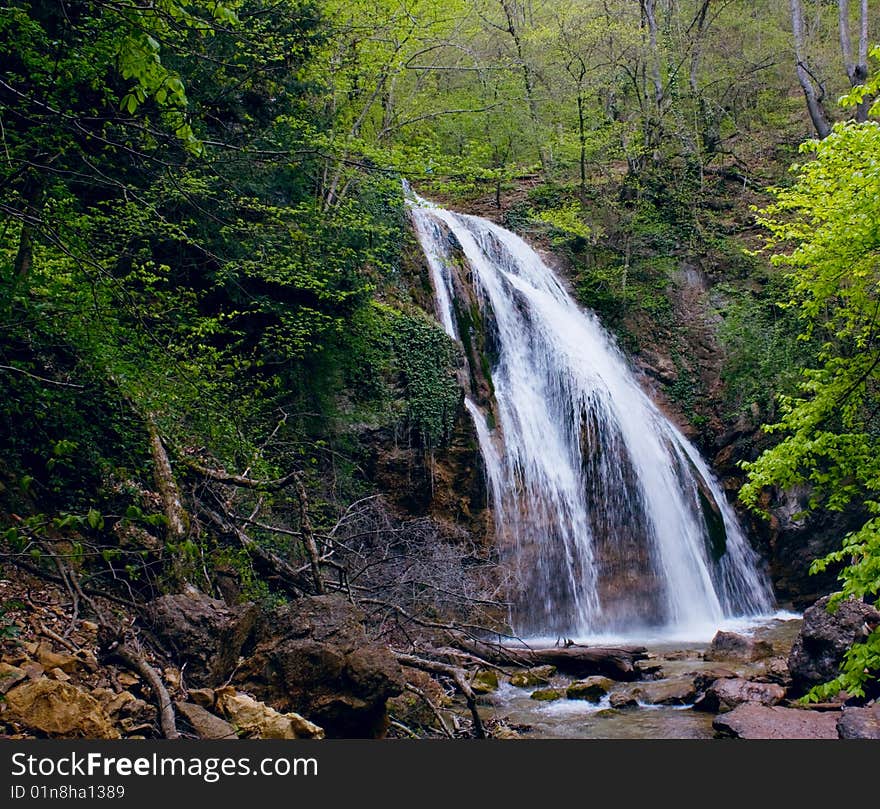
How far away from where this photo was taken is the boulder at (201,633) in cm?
481

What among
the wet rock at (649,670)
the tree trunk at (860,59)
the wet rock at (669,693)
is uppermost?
the tree trunk at (860,59)

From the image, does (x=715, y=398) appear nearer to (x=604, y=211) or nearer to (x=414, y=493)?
(x=604, y=211)

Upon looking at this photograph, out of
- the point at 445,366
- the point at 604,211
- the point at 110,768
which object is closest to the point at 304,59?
the point at 445,366

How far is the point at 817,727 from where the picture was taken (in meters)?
6.00

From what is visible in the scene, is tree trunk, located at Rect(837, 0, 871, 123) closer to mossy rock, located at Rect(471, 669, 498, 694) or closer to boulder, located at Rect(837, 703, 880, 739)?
boulder, located at Rect(837, 703, 880, 739)

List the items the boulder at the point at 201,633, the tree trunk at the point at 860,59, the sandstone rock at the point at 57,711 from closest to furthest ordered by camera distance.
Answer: the sandstone rock at the point at 57,711 < the boulder at the point at 201,633 < the tree trunk at the point at 860,59

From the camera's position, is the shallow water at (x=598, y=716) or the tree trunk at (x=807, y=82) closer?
the shallow water at (x=598, y=716)

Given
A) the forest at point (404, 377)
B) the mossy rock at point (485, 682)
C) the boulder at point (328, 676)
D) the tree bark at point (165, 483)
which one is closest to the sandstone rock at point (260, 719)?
the forest at point (404, 377)

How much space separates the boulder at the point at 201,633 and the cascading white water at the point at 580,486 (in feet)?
22.8

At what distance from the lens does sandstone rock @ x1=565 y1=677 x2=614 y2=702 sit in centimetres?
790

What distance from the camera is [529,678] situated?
8.41 meters

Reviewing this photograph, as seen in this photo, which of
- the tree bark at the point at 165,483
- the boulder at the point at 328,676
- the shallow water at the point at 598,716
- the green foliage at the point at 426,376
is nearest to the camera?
the boulder at the point at 328,676

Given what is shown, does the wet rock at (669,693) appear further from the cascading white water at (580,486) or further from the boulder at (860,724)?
the cascading white water at (580,486)

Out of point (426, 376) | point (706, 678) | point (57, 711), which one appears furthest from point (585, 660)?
point (57, 711)
